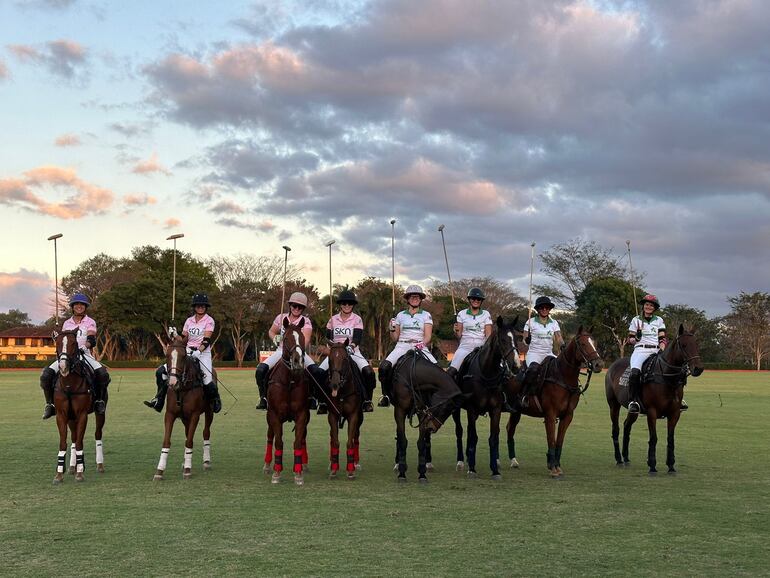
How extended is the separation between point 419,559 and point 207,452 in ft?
20.5

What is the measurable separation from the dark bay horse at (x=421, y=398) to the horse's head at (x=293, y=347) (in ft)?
4.94

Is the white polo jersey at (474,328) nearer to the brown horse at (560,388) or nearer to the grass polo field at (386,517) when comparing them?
the brown horse at (560,388)

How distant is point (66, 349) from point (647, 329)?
8.76m

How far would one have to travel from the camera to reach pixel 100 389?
1155 cm

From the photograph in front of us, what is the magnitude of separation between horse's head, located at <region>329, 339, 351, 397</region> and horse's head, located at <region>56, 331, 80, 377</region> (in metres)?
3.37

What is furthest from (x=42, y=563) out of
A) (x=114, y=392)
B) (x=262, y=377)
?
(x=114, y=392)

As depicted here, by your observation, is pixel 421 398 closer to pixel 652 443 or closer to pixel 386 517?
pixel 386 517

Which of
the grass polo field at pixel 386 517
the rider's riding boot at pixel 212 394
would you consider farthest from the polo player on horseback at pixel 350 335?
the rider's riding boot at pixel 212 394

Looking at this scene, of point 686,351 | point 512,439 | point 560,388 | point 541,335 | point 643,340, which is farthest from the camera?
point 643,340

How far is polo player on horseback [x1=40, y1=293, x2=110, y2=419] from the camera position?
11.0m

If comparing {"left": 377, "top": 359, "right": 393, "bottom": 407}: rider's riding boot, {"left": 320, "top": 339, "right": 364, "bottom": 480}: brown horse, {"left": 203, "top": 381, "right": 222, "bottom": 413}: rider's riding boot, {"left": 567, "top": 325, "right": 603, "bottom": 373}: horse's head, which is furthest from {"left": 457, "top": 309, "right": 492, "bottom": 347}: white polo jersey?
{"left": 203, "top": 381, "right": 222, "bottom": 413}: rider's riding boot

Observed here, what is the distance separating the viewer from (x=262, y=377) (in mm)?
11148

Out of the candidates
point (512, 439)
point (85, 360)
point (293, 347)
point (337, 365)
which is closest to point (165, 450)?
point (85, 360)

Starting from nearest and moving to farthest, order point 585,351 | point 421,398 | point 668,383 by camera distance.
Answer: point 421,398
point 585,351
point 668,383
